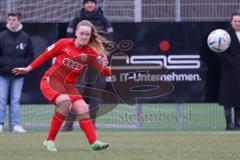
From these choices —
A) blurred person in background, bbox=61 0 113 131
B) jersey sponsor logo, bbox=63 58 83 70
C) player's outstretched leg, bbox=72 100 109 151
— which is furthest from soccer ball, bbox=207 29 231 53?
player's outstretched leg, bbox=72 100 109 151

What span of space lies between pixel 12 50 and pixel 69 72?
13.9 feet

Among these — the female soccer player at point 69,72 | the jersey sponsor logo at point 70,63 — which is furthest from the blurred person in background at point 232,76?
the jersey sponsor logo at point 70,63

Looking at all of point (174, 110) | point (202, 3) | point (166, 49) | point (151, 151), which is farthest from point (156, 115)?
point (151, 151)

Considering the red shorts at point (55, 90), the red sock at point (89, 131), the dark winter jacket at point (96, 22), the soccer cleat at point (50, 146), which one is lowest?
the soccer cleat at point (50, 146)

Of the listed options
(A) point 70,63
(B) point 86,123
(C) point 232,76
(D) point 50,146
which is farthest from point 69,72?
(C) point 232,76

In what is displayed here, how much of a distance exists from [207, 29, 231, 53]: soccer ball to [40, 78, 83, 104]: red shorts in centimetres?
460

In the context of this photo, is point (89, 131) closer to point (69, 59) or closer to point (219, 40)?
point (69, 59)

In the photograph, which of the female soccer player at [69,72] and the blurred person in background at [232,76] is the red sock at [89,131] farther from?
the blurred person in background at [232,76]

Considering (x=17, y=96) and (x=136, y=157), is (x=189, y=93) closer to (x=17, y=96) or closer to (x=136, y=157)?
(x=17, y=96)

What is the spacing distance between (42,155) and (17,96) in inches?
201

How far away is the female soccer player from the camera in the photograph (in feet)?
30.5

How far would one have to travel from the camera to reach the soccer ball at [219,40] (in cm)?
1356

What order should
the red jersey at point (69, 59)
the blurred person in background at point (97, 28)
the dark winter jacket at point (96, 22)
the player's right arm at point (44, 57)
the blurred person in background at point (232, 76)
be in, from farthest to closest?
1. the blurred person in background at point (232, 76)
2. the dark winter jacket at point (96, 22)
3. the blurred person in background at point (97, 28)
4. the red jersey at point (69, 59)
5. the player's right arm at point (44, 57)

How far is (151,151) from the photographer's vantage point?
916 centimetres
